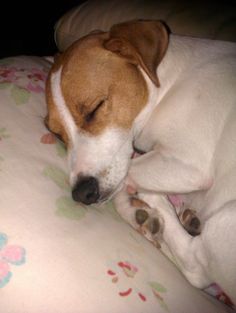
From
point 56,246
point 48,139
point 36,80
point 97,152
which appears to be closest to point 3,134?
point 48,139

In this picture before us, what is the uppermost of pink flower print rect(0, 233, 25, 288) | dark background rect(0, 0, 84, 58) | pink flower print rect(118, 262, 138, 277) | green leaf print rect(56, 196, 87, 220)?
pink flower print rect(0, 233, 25, 288)

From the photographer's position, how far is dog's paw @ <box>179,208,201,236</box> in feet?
Answer: 7.76

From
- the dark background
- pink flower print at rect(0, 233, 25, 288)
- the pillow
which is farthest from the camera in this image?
the dark background

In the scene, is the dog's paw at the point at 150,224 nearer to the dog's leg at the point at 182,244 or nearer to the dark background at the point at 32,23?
the dog's leg at the point at 182,244

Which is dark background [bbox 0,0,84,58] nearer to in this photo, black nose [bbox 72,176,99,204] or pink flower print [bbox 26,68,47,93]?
pink flower print [bbox 26,68,47,93]

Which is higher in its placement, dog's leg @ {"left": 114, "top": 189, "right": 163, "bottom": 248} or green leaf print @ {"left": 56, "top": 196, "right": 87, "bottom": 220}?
green leaf print @ {"left": 56, "top": 196, "right": 87, "bottom": 220}

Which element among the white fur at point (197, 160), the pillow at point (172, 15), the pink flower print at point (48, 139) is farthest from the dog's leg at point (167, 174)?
the pillow at point (172, 15)

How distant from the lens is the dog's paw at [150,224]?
2.29 m

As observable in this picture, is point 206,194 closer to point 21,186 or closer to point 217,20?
point 21,186

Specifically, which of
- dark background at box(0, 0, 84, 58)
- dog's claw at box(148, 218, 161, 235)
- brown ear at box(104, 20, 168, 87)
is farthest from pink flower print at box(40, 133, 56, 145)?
dark background at box(0, 0, 84, 58)

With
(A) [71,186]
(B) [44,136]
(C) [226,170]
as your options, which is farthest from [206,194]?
(B) [44,136]

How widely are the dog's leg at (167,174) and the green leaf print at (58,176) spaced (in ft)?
1.40

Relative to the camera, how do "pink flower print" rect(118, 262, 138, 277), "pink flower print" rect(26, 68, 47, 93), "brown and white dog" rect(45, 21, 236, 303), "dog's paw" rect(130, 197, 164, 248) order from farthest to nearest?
"pink flower print" rect(26, 68, 47, 93) → "dog's paw" rect(130, 197, 164, 248) → "brown and white dog" rect(45, 21, 236, 303) → "pink flower print" rect(118, 262, 138, 277)

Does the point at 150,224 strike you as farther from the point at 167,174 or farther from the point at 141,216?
the point at 167,174
